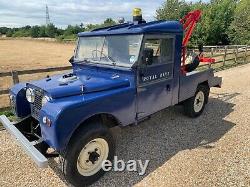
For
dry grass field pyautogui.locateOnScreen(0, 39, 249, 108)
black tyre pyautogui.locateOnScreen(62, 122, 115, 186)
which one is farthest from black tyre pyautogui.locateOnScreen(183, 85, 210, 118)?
dry grass field pyautogui.locateOnScreen(0, 39, 249, 108)

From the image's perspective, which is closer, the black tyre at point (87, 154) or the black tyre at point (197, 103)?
the black tyre at point (87, 154)

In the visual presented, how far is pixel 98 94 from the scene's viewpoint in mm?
4234

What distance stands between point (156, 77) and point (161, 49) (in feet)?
1.91

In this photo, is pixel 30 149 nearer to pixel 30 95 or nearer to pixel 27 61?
pixel 30 95

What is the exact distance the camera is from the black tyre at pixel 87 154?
152 inches

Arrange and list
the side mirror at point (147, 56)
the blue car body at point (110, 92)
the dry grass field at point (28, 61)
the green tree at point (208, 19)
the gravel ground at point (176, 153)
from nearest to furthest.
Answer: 1. the blue car body at point (110, 92)
2. the gravel ground at point (176, 153)
3. the side mirror at point (147, 56)
4. the dry grass field at point (28, 61)
5. the green tree at point (208, 19)

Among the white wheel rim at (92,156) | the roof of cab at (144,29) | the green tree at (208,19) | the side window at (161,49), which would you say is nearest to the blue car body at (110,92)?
the roof of cab at (144,29)

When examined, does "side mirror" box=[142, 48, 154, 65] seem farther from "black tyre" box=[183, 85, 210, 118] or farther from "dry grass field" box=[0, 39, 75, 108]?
"dry grass field" box=[0, 39, 75, 108]

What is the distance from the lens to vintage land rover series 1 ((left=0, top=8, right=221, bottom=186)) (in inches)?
150

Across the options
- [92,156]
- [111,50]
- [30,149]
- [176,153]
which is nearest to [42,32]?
[111,50]

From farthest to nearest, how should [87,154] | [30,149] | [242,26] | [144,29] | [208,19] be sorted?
1. [208,19]
2. [242,26]
3. [144,29]
4. [87,154]
5. [30,149]

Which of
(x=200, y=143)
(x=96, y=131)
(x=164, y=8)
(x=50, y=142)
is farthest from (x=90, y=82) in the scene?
(x=164, y=8)

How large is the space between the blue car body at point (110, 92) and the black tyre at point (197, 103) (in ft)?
1.41

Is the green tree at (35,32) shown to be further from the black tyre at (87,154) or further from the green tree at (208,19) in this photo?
the black tyre at (87,154)
